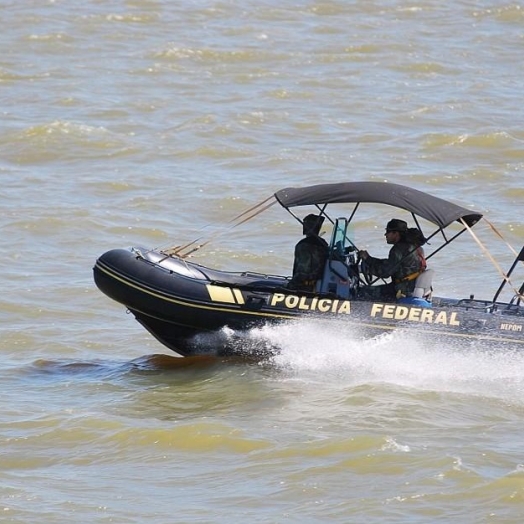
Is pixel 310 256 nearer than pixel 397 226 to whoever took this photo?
No

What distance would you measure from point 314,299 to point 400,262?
839 millimetres

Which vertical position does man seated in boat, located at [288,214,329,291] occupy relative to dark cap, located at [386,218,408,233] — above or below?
below

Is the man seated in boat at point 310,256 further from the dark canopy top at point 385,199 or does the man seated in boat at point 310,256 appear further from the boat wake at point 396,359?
the boat wake at point 396,359

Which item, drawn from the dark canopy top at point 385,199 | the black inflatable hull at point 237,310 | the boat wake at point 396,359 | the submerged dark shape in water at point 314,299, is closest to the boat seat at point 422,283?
the submerged dark shape in water at point 314,299

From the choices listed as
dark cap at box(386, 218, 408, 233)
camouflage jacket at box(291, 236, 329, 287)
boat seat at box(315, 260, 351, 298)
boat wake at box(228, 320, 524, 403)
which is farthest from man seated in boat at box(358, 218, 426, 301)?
boat wake at box(228, 320, 524, 403)

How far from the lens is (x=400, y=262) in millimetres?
12328

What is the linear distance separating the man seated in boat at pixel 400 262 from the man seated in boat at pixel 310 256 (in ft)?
1.20

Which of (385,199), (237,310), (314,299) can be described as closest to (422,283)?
(385,199)

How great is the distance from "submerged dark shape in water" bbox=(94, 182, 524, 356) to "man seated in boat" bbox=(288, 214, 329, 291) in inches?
2.1

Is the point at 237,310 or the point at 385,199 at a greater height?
the point at 385,199

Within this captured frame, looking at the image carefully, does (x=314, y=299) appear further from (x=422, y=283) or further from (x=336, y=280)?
(x=422, y=283)

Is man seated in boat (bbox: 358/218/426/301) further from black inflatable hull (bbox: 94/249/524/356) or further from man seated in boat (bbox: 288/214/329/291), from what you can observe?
man seated in boat (bbox: 288/214/329/291)

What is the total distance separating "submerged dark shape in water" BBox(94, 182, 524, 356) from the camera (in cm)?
1223

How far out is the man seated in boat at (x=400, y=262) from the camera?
1241 centimetres
